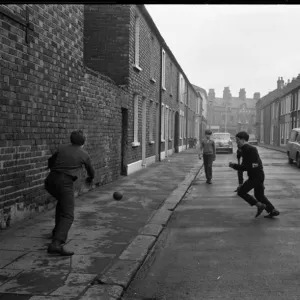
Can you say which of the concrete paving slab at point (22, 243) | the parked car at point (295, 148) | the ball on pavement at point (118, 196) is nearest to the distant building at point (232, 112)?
the parked car at point (295, 148)

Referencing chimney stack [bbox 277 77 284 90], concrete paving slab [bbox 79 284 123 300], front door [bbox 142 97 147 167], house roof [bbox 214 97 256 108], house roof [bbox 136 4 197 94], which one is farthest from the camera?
house roof [bbox 214 97 256 108]

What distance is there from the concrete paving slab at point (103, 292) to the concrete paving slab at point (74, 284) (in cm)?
9

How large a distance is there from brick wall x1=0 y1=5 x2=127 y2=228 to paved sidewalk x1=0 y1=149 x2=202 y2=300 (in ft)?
2.15

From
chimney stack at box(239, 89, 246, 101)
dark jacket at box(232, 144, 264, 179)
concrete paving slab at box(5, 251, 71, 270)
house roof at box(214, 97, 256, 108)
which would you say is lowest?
concrete paving slab at box(5, 251, 71, 270)

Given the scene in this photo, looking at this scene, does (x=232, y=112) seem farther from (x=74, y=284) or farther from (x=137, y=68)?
(x=74, y=284)

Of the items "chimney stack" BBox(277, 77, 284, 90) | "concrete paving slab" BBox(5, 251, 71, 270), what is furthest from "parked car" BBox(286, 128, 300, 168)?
"chimney stack" BBox(277, 77, 284, 90)

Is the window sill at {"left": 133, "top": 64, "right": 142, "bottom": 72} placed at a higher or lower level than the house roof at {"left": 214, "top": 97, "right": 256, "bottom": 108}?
lower

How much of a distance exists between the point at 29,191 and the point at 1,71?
220 centimetres

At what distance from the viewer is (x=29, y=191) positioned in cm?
770

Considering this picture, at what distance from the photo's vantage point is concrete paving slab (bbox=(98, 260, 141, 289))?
450cm

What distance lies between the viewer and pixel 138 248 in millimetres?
5855

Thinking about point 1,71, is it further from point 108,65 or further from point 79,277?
point 108,65

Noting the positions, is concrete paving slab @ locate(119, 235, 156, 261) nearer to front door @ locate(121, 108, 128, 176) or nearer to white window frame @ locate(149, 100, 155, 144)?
front door @ locate(121, 108, 128, 176)

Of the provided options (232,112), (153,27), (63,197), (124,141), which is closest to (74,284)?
(63,197)
